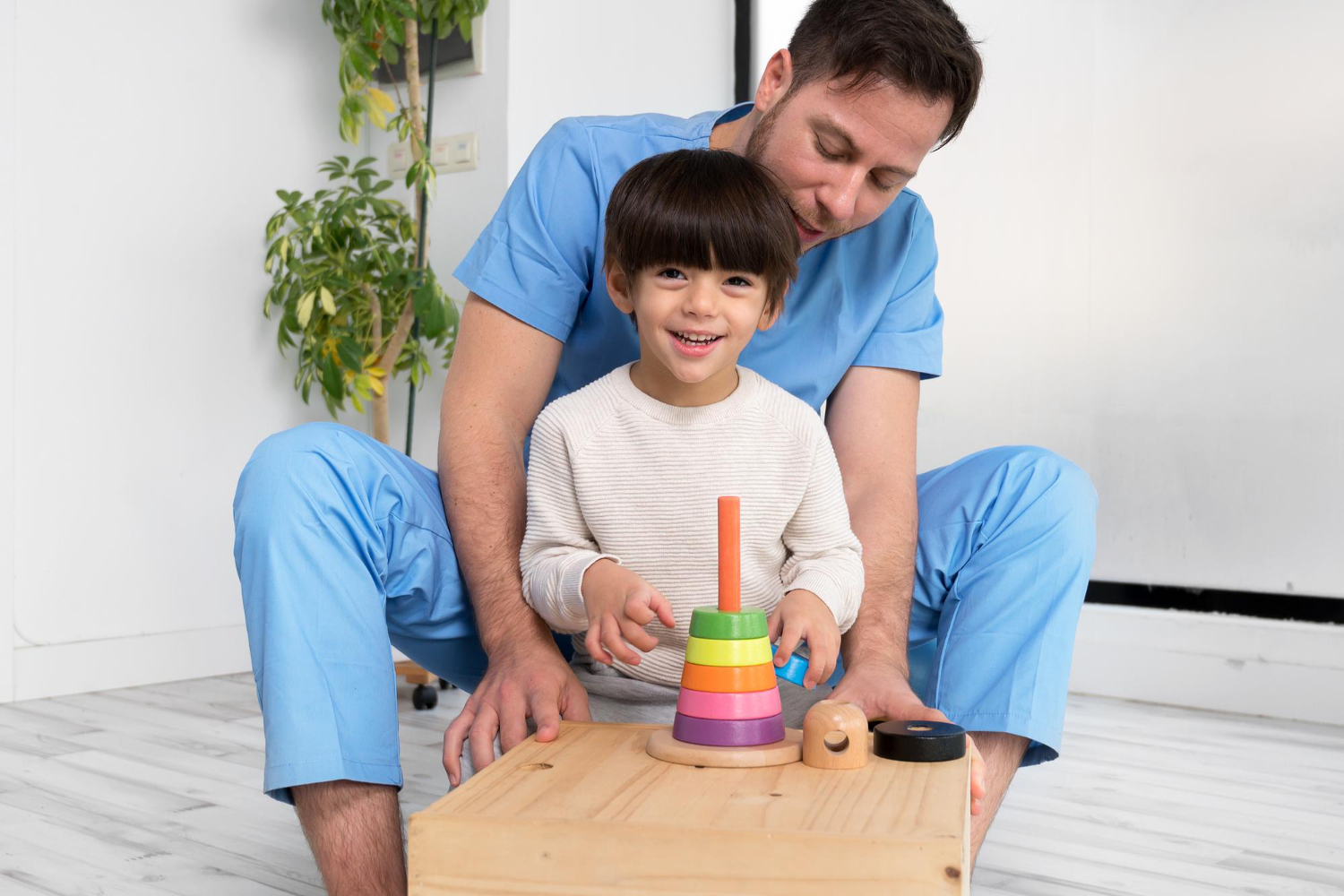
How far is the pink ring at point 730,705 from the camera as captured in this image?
2.84 ft

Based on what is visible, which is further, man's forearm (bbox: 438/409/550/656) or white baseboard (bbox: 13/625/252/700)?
white baseboard (bbox: 13/625/252/700)

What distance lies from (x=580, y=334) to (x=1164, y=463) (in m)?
1.56

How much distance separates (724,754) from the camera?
2.76 feet

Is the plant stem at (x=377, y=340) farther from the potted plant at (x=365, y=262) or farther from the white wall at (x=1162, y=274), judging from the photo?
the white wall at (x=1162, y=274)

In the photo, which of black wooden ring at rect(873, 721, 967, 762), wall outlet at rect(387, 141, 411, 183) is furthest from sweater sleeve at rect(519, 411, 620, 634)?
wall outlet at rect(387, 141, 411, 183)

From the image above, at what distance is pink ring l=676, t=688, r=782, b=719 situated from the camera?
0.87m

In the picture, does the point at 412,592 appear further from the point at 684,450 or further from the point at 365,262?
the point at 365,262

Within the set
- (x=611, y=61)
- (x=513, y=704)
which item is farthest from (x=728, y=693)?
(x=611, y=61)

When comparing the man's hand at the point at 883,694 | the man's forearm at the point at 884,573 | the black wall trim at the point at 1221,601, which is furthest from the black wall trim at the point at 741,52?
the man's hand at the point at 883,694

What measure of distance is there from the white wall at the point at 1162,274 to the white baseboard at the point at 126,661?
1636 millimetres

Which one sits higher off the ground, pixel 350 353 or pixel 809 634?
pixel 350 353

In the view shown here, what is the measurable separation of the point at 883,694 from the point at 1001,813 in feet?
2.35

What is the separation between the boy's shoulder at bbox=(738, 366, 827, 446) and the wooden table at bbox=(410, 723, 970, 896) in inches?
16.9

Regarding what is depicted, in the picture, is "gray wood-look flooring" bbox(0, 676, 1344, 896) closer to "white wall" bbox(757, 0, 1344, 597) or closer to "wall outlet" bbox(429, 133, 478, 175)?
"white wall" bbox(757, 0, 1344, 597)
